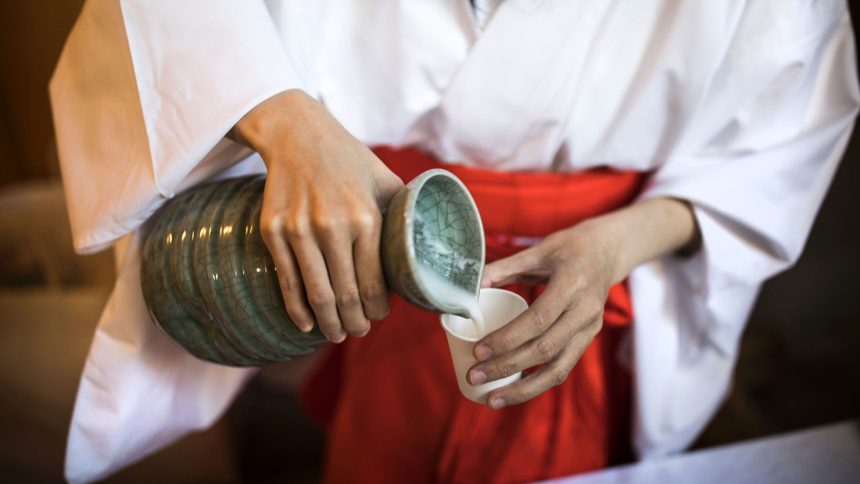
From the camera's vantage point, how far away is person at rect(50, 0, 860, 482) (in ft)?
2.22

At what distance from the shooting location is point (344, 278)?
0.61m

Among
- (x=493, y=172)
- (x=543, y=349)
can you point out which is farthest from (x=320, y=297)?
(x=493, y=172)

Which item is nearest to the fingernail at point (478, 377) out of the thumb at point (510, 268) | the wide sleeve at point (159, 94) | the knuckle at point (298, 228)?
the thumb at point (510, 268)

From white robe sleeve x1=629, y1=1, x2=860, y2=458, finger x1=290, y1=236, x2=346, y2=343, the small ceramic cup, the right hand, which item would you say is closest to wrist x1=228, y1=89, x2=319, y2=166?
the right hand

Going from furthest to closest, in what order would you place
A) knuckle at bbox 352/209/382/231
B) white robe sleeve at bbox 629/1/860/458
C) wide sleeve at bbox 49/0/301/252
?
white robe sleeve at bbox 629/1/860/458 → wide sleeve at bbox 49/0/301/252 → knuckle at bbox 352/209/382/231

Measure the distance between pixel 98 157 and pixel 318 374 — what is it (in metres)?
0.65

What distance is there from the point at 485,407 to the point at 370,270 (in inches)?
16.3

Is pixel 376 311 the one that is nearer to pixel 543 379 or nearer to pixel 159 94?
pixel 543 379

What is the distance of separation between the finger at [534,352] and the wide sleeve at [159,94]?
0.35 m

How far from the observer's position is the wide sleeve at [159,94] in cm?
70

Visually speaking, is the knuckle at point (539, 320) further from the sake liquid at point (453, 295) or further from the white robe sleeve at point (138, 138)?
the white robe sleeve at point (138, 138)

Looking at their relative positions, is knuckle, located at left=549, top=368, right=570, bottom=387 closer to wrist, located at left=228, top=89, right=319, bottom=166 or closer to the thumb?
the thumb

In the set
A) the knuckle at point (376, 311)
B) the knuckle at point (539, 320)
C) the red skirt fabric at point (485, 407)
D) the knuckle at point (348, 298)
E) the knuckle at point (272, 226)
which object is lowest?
the red skirt fabric at point (485, 407)

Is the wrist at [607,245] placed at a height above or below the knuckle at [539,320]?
below
